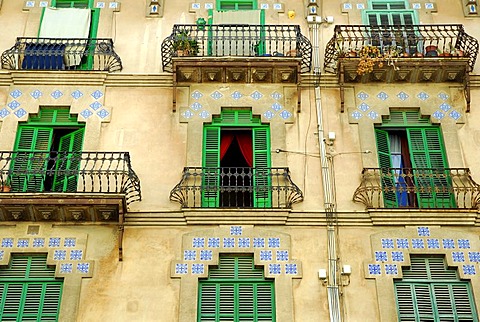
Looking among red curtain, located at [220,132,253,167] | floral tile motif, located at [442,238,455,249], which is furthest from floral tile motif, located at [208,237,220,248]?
floral tile motif, located at [442,238,455,249]

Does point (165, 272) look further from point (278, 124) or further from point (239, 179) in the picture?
point (278, 124)

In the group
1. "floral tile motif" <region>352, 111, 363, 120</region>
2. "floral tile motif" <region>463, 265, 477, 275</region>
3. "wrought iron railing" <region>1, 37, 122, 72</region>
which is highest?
"wrought iron railing" <region>1, 37, 122, 72</region>

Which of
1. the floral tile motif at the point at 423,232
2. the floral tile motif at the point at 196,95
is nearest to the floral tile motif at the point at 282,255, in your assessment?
the floral tile motif at the point at 423,232

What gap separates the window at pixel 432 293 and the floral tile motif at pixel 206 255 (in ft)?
12.1

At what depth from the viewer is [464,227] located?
1638 centimetres

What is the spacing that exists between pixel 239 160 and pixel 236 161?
7 cm

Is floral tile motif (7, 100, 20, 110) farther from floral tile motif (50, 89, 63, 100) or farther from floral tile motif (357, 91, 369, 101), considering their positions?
floral tile motif (357, 91, 369, 101)

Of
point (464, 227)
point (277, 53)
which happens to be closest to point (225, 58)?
point (277, 53)

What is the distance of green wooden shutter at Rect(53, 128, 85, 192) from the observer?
1673 cm

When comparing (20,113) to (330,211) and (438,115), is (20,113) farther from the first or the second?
(438,115)

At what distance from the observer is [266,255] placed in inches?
630

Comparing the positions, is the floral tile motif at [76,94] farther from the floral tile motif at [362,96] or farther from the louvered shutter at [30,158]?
the floral tile motif at [362,96]

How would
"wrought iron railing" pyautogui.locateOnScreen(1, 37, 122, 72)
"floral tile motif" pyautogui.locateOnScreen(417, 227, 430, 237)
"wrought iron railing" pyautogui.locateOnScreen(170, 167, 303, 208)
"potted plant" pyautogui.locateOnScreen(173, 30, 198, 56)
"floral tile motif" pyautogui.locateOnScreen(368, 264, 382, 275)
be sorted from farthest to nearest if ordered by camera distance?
"wrought iron railing" pyautogui.locateOnScreen(1, 37, 122, 72)
"potted plant" pyautogui.locateOnScreen(173, 30, 198, 56)
"wrought iron railing" pyautogui.locateOnScreen(170, 167, 303, 208)
"floral tile motif" pyautogui.locateOnScreen(417, 227, 430, 237)
"floral tile motif" pyautogui.locateOnScreen(368, 264, 382, 275)

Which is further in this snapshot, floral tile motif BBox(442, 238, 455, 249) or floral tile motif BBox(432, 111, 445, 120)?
floral tile motif BBox(432, 111, 445, 120)
